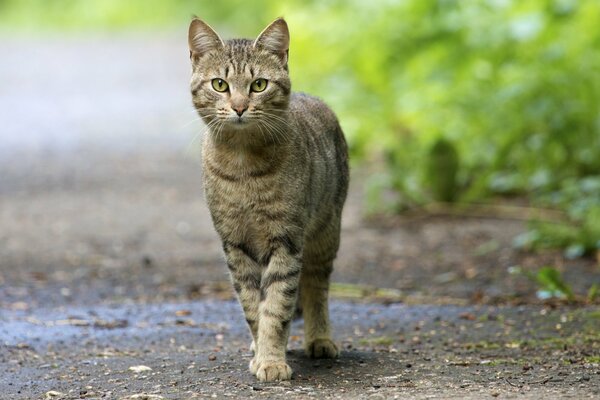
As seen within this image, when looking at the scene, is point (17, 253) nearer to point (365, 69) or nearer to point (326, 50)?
point (365, 69)

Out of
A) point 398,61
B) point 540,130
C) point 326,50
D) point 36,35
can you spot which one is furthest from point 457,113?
point 36,35

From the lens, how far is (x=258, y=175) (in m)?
4.64

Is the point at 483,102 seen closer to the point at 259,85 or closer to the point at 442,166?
the point at 442,166

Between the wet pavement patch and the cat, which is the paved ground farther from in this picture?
the cat

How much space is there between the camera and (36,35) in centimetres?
2636

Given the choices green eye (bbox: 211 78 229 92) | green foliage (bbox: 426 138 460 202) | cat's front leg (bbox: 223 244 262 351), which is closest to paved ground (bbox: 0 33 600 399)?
cat's front leg (bbox: 223 244 262 351)

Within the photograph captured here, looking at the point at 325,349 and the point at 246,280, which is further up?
the point at 246,280

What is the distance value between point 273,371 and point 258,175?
2.87ft

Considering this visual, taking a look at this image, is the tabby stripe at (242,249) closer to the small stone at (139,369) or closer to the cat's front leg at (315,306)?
the cat's front leg at (315,306)

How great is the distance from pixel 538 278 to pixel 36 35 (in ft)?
73.9

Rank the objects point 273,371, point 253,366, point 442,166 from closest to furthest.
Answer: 1. point 273,371
2. point 253,366
3. point 442,166

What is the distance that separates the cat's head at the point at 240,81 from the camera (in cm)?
452

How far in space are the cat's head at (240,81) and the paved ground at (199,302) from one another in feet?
1.38

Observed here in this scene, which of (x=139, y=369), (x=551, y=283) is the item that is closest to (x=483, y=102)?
(x=551, y=283)
